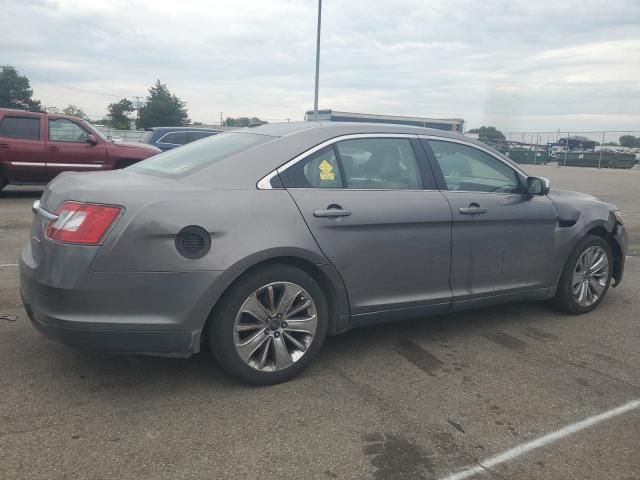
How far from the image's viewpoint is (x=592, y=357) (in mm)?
4027

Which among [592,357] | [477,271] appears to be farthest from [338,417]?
[592,357]

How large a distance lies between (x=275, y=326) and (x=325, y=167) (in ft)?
3.45

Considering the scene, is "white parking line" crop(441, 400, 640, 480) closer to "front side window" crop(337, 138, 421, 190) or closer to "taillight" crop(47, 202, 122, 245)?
"front side window" crop(337, 138, 421, 190)

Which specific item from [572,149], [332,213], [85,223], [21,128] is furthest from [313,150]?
[572,149]

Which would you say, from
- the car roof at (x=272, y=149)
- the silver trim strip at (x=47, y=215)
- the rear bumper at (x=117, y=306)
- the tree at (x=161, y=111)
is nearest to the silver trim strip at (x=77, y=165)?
the car roof at (x=272, y=149)

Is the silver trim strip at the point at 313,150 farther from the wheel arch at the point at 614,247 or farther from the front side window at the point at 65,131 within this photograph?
the front side window at the point at 65,131

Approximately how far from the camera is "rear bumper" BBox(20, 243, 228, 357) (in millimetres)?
2871

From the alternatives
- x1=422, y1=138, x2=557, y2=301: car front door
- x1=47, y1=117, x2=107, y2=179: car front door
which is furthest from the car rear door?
x1=422, y1=138, x2=557, y2=301: car front door

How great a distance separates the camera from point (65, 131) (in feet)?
37.8

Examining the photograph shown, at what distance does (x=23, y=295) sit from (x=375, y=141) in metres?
2.39

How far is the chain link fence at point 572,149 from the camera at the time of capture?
117 feet

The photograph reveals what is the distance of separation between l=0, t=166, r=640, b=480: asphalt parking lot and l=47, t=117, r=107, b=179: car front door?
25.3 ft

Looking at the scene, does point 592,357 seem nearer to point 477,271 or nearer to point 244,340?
point 477,271

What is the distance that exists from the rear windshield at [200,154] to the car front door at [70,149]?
8.27m
